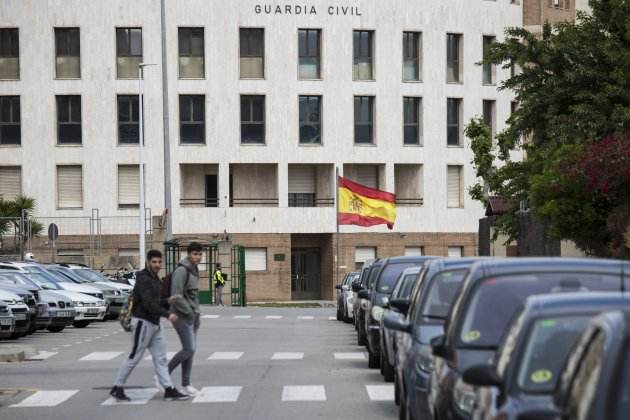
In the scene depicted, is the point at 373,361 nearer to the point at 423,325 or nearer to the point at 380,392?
the point at 380,392

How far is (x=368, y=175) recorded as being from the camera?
2950 inches

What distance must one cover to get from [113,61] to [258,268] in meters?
11.3

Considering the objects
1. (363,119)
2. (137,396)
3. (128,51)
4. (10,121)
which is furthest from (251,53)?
(137,396)

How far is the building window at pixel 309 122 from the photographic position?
239ft

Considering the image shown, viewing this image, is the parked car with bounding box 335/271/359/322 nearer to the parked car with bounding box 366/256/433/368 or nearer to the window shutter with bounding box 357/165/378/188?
the parked car with bounding box 366/256/433/368

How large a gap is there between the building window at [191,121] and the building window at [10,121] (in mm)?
7322

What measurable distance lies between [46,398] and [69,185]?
53.1 m

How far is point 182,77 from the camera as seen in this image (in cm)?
7212

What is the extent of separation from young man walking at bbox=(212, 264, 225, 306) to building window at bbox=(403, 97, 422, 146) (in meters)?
15.0

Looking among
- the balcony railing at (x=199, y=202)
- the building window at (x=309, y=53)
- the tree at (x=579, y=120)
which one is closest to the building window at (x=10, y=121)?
the balcony railing at (x=199, y=202)

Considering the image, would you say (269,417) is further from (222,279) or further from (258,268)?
(258,268)

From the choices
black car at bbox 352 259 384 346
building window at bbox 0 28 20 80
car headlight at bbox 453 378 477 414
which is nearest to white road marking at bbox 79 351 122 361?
black car at bbox 352 259 384 346

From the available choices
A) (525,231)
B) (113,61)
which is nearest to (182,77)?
(113,61)

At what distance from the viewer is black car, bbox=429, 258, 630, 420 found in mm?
10477
